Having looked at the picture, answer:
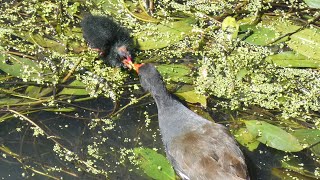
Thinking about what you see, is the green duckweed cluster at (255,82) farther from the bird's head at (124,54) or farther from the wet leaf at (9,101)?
the wet leaf at (9,101)

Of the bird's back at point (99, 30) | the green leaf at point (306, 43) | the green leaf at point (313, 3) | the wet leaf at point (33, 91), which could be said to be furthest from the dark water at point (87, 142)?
the green leaf at point (313, 3)

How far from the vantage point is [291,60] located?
3.39m

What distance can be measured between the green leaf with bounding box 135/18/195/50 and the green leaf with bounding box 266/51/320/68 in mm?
536

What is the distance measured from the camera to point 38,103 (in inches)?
123

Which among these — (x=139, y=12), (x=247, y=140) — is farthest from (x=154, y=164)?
(x=139, y=12)

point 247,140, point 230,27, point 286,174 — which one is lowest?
point 286,174

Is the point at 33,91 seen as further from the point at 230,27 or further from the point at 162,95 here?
the point at 230,27

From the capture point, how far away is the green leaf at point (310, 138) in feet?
9.68

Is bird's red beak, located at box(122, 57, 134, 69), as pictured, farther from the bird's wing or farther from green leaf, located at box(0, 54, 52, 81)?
the bird's wing

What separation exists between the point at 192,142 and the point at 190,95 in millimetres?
508

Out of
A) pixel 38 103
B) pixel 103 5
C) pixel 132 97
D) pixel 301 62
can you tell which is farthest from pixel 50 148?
pixel 301 62

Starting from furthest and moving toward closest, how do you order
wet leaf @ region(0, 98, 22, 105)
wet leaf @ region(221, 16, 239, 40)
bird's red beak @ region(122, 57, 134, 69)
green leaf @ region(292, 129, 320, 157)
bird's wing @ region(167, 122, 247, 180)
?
wet leaf @ region(221, 16, 239, 40) → bird's red beak @ region(122, 57, 134, 69) → wet leaf @ region(0, 98, 22, 105) → green leaf @ region(292, 129, 320, 157) → bird's wing @ region(167, 122, 247, 180)

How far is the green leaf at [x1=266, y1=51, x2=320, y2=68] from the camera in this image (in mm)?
3369

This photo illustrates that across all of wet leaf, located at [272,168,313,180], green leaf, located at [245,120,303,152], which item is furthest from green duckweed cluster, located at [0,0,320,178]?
wet leaf, located at [272,168,313,180]
